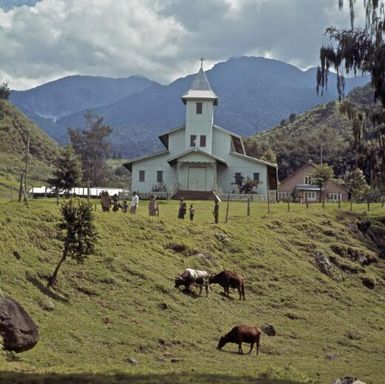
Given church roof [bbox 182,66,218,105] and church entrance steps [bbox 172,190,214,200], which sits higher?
church roof [bbox 182,66,218,105]

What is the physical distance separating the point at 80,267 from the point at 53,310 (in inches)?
175

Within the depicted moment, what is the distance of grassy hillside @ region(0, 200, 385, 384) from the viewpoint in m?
19.4

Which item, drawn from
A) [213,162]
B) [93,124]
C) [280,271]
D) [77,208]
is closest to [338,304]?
[280,271]

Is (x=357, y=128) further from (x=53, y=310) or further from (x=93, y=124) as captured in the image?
(x=93, y=124)

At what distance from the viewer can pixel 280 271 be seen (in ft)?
118

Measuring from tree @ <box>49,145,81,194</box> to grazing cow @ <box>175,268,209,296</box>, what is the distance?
3513 centimetres

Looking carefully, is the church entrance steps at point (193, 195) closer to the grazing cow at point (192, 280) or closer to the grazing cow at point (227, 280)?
the grazing cow at point (227, 280)

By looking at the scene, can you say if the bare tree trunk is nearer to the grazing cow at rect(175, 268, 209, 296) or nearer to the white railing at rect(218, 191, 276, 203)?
the grazing cow at rect(175, 268, 209, 296)

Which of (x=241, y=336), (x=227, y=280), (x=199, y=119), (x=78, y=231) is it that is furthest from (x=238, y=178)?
(x=241, y=336)

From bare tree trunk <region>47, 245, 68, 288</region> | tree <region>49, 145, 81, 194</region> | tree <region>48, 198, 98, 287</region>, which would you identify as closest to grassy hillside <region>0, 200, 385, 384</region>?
bare tree trunk <region>47, 245, 68, 288</region>

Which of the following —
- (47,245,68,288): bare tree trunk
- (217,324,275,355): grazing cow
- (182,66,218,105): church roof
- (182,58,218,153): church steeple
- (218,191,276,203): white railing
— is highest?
(182,66,218,105): church roof

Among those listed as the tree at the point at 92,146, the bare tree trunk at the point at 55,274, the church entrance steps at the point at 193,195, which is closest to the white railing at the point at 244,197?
the church entrance steps at the point at 193,195

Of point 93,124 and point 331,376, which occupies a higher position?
point 93,124

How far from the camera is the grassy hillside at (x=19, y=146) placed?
10200 cm
